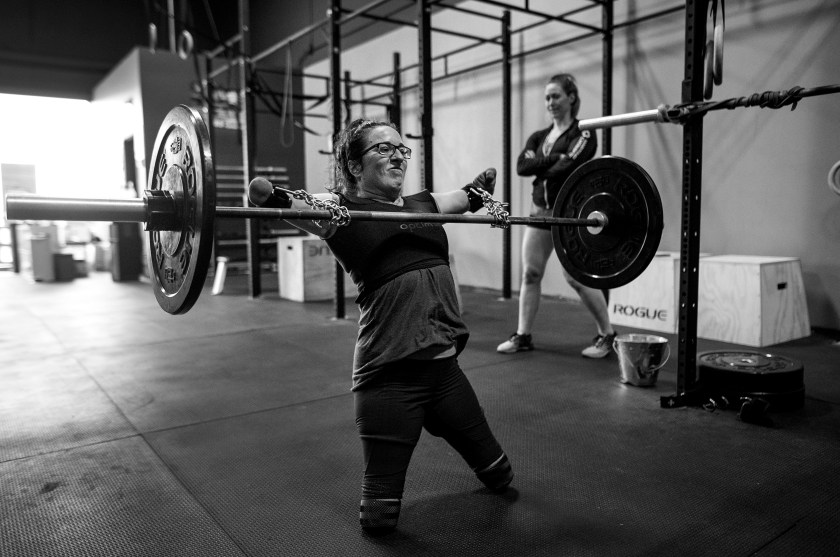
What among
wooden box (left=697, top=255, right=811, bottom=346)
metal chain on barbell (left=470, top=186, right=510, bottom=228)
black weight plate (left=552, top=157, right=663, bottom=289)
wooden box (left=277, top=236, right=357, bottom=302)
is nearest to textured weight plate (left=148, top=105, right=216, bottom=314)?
metal chain on barbell (left=470, top=186, right=510, bottom=228)

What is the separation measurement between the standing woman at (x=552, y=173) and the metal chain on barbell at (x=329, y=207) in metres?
1.65

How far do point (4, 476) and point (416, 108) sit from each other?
5.21m

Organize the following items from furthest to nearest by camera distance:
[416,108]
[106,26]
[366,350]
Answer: [106,26] → [416,108] → [366,350]

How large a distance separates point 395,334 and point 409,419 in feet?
0.65

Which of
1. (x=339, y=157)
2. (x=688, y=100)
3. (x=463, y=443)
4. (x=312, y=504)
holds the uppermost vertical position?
(x=688, y=100)

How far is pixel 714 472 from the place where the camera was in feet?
5.36

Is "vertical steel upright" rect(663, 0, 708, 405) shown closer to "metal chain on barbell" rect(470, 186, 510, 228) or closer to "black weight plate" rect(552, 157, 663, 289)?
"black weight plate" rect(552, 157, 663, 289)

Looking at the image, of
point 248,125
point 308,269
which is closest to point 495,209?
point 308,269

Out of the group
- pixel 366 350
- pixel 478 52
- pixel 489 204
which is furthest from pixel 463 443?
pixel 478 52

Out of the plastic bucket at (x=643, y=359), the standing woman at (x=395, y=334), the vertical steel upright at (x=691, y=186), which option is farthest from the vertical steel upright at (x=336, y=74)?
the standing woman at (x=395, y=334)

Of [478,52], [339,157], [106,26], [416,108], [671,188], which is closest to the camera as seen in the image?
[339,157]

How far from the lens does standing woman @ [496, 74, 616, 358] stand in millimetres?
2762

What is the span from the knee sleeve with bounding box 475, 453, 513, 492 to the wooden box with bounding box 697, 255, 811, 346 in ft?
6.99

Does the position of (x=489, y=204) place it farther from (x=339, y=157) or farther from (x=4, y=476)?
(x=4, y=476)
